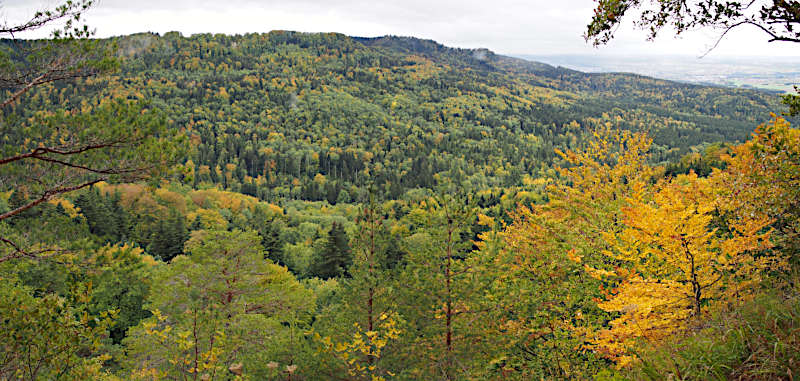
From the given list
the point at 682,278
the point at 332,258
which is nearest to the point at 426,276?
the point at 682,278

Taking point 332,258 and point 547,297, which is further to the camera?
point 332,258

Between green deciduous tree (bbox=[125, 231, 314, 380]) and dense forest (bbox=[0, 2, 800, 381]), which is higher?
dense forest (bbox=[0, 2, 800, 381])

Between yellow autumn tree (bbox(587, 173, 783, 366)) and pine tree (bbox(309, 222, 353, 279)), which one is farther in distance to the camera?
pine tree (bbox(309, 222, 353, 279))

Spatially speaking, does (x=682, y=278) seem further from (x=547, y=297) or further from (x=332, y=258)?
(x=332, y=258)

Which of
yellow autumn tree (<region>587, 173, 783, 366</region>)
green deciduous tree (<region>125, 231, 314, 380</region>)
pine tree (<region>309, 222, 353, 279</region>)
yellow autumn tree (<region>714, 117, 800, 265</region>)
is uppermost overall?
yellow autumn tree (<region>714, 117, 800, 265</region>)

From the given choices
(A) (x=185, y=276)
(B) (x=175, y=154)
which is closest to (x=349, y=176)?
(A) (x=185, y=276)

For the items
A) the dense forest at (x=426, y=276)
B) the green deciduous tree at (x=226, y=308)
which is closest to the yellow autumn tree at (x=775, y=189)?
the dense forest at (x=426, y=276)

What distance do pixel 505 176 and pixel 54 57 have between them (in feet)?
473

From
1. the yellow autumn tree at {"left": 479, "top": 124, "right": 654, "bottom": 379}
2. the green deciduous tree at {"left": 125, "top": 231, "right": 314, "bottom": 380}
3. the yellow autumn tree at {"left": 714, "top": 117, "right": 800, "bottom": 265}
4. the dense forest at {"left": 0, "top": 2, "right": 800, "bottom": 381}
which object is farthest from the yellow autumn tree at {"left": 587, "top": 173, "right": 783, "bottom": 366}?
the green deciduous tree at {"left": 125, "top": 231, "right": 314, "bottom": 380}

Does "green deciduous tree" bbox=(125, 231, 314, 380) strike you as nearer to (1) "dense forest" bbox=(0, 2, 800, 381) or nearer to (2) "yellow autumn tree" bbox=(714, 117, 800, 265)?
(1) "dense forest" bbox=(0, 2, 800, 381)

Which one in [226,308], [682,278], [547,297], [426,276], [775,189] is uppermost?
[775,189]

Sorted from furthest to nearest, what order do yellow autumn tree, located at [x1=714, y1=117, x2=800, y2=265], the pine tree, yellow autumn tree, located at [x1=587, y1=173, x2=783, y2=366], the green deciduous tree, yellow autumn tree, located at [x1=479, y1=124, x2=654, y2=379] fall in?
1. the pine tree
2. the green deciduous tree
3. yellow autumn tree, located at [x1=479, y1=124, x2=654, y2=379]
4. yellow autumn tree, located at [x1=587, y1=173, x2=783, y2=366]
5. yellow autumn tree, located at [x1=714, y1=117, x2=800, y2=265]

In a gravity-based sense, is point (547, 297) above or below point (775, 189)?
below

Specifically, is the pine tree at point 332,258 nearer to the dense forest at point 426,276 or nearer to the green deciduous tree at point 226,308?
the dense forest at point 426,276
